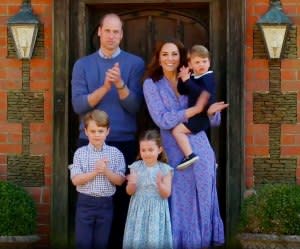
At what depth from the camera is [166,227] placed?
5977mm

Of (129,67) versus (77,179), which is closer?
(77,179)

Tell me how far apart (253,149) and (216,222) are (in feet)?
3.27

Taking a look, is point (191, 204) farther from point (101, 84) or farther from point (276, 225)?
point (101, 84)

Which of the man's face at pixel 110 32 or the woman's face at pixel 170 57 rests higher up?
the man's face at pixel 110 32

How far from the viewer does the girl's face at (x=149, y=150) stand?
5.93 meters

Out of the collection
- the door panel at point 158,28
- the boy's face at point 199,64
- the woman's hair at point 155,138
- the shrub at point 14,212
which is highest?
the door panel at point 158,28

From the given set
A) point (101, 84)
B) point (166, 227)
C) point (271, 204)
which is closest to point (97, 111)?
point (101, 84)

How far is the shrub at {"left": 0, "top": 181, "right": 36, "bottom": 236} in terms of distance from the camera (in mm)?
6508

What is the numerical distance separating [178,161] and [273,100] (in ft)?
4.01

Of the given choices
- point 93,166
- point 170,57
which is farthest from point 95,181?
point 170,57

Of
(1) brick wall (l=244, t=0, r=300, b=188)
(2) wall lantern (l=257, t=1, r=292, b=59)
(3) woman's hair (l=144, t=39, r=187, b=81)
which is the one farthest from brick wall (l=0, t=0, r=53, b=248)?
(2) wall lantern (l=257, t=1, r=292, b=59)

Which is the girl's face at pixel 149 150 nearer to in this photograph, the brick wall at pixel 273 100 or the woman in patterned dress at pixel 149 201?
the woman in patterned dress at pixel 149 201

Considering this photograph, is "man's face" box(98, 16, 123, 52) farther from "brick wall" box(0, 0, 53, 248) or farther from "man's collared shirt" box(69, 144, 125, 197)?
"brick wall" box(0, 0, 53, 248)

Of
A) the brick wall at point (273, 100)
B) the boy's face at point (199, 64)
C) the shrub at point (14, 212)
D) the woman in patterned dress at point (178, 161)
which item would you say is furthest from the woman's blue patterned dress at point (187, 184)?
the shrub at point (14, 212)
